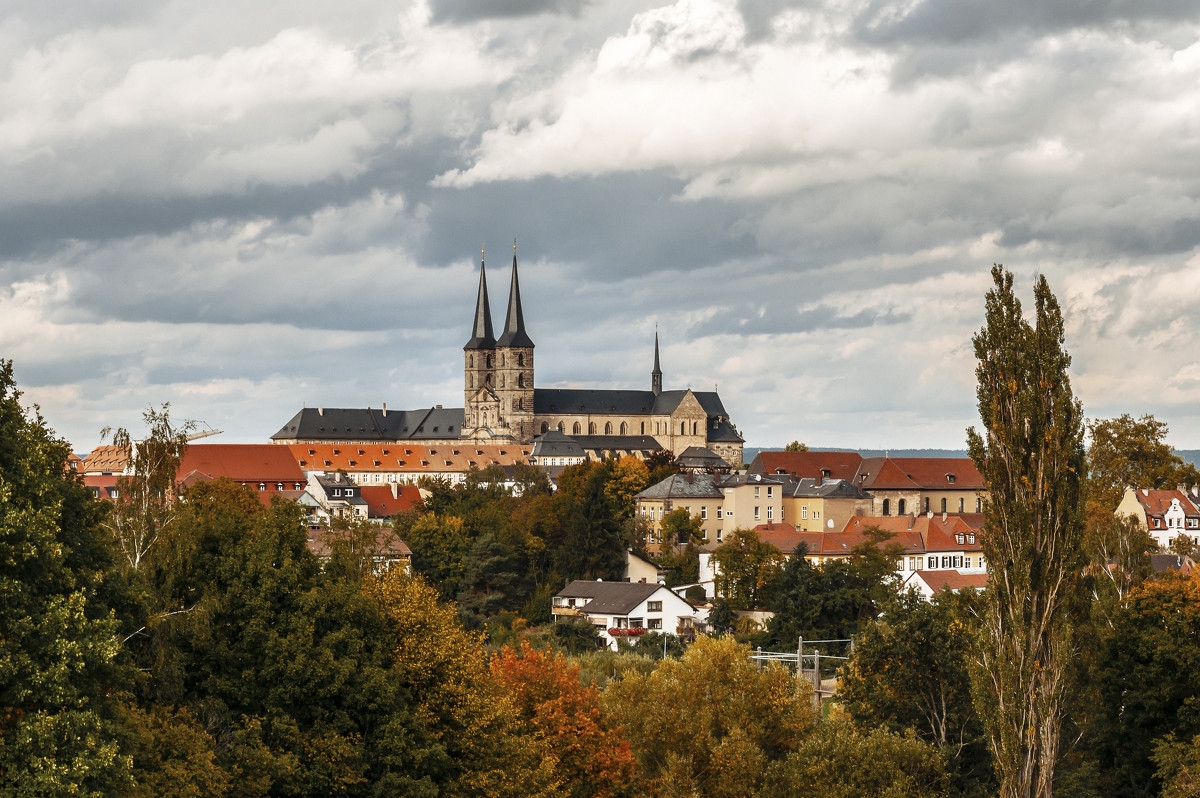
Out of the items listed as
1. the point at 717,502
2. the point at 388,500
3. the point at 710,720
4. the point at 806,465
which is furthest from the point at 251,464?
the point at 710,720

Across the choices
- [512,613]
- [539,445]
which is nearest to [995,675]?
[512,613]

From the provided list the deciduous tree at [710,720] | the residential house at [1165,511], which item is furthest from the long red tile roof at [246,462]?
the deciduous tree at [710,720]

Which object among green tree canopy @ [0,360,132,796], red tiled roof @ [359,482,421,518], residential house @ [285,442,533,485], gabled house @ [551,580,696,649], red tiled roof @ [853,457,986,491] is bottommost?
gabled house @ [551,580,696,649]

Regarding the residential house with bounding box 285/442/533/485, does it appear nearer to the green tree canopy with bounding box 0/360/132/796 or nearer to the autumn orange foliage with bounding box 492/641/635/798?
the autumn orange foliage with bounding box 492/641/635/798

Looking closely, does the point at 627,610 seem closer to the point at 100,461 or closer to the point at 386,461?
the point at 100,461

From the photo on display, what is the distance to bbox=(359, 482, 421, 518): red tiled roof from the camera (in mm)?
120119

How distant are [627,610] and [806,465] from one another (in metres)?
46.5

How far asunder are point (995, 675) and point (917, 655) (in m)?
8.46

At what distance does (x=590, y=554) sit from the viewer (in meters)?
99.4

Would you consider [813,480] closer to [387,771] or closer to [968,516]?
[968,516]

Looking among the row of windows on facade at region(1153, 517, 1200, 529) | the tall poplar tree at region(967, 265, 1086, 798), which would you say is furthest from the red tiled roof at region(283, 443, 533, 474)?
the tall poplar tree at region(967, 265, 1086, 798)

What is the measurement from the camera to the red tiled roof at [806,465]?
128 meters

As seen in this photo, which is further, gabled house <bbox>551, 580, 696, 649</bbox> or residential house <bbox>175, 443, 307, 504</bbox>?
residential house <bbox>175, 443, 307, 504</bbox>

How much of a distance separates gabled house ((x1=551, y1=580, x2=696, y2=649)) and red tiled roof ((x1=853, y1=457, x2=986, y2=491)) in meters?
38.2
